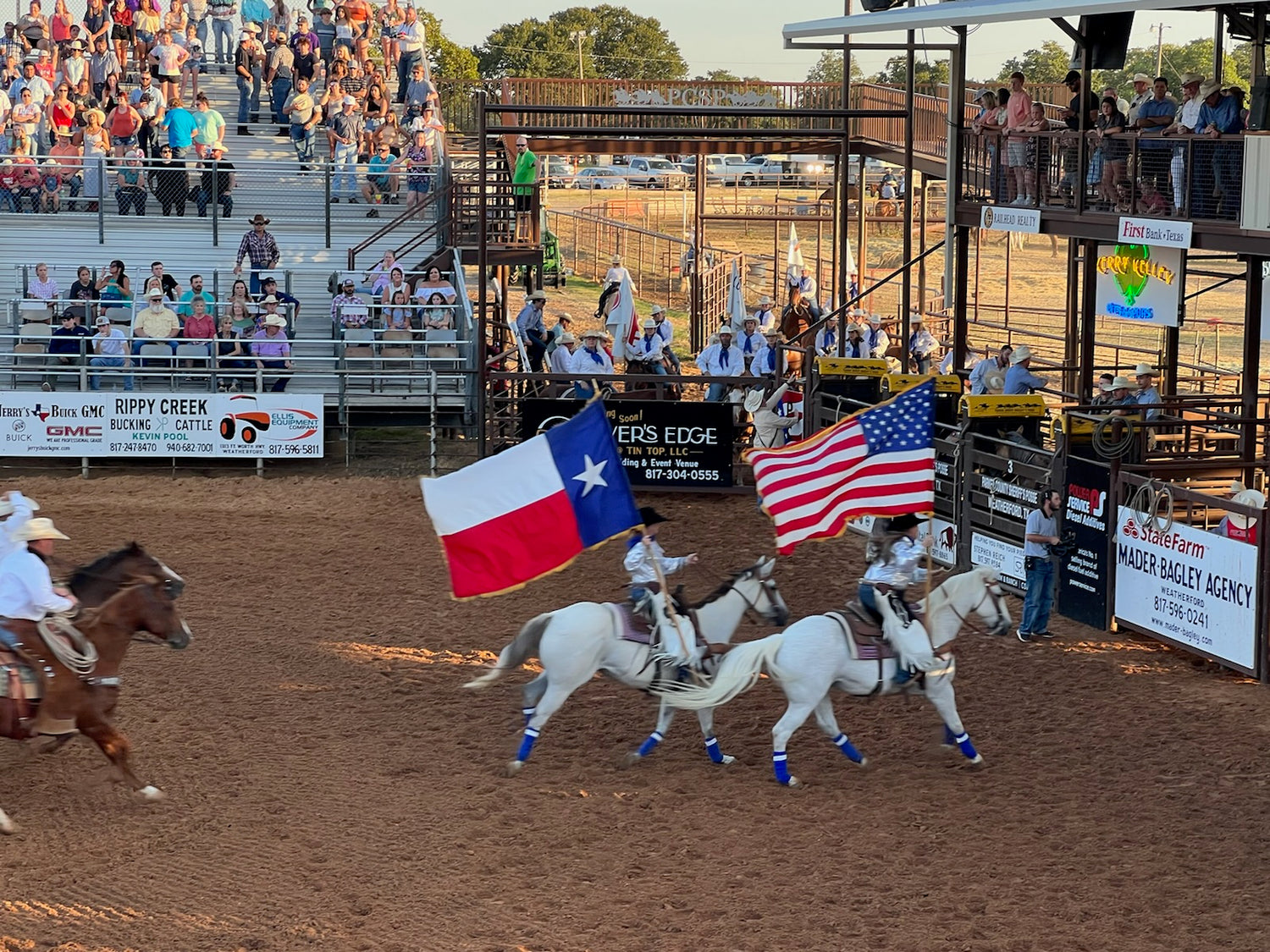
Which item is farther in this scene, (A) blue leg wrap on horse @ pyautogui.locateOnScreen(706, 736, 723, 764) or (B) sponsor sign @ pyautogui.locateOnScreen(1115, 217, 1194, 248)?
(B) sponsor sign @ pyautogui.locateOnScreen(1115, 217, 1194, 248)

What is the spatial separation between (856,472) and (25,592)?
5653mm

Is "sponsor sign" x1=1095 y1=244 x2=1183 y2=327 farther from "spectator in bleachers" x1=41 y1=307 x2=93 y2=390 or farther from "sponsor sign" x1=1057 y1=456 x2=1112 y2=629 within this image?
"spectator in bleachers" x1=41 y1=307 x2=93 y2=390

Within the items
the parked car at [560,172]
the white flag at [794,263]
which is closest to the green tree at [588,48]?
the parked car at [560,172]

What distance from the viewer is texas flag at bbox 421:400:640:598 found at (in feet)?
33.5

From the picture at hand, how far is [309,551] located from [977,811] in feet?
31.2

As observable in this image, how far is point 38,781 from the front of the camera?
10.7m

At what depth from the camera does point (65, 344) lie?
70.7 ft

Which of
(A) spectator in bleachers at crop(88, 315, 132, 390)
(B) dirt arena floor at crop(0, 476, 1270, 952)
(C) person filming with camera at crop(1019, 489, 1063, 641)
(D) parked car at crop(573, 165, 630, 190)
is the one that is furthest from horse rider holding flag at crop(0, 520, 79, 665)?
(D) parked car at crop(573, 165, 630, 190)

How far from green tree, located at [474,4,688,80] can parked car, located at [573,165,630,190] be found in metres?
18.3

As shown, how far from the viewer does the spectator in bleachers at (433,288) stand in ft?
73.8

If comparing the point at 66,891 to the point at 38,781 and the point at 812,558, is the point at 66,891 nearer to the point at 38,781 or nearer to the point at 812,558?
the point at 38,781

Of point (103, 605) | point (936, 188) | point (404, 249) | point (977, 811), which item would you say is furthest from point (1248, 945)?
point (936, 188)

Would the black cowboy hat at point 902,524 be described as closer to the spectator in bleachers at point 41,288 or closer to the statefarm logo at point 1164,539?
the statefarm logo at point 1164,539

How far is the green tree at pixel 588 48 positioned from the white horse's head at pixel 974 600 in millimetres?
67753
